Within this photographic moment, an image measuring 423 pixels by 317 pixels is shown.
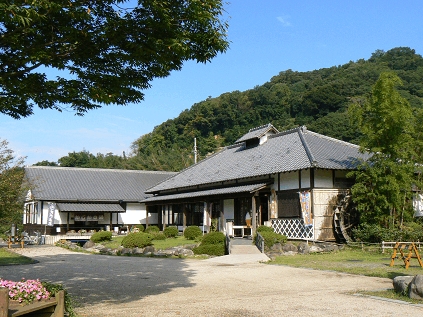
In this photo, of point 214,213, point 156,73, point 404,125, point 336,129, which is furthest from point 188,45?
point 336,129

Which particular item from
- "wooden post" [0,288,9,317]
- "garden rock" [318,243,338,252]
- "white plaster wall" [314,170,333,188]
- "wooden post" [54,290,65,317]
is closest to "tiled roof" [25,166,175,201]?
"white plaster wall" [314,170,333,188]

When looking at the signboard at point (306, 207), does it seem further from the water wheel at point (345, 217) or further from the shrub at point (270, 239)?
the shrub at point (270, 239)

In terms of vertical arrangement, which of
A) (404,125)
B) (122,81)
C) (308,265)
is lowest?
(308,265)

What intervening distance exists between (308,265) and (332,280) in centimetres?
362

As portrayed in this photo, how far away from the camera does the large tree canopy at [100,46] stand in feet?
22.8

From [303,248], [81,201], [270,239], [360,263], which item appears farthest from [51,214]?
[360,263]

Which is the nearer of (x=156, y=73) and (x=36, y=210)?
(x=156, y=73)

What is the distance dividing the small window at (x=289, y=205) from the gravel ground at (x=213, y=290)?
25.5ft

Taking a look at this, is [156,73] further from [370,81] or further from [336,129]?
[370,81]

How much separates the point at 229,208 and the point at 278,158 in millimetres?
5134

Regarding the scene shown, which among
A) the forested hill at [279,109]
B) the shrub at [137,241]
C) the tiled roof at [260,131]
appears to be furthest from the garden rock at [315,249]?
the forested hill at [279,109]

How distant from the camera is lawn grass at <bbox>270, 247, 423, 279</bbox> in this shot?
1348 cm

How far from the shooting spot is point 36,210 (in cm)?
3816

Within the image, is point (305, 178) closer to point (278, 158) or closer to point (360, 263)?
point (278, 158)
